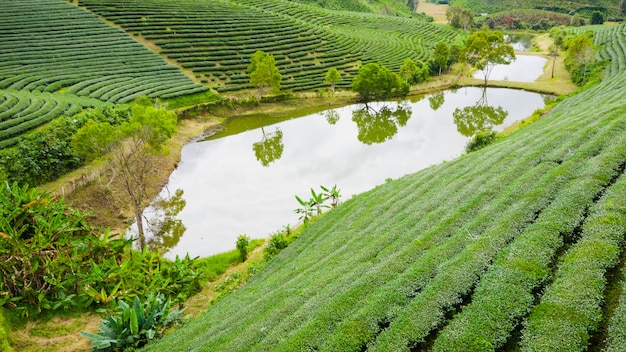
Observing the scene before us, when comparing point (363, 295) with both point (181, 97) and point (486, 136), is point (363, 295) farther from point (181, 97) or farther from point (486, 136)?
point (181, 97)

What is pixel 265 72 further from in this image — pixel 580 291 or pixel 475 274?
pixel 580 291

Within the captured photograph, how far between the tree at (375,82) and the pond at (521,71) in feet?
77.1

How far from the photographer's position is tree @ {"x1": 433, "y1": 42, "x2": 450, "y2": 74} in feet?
198

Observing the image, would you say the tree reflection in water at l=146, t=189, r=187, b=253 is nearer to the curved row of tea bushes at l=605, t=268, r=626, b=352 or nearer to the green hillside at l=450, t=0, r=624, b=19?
the curved row of tea bushes at l=605, t=268, r=626, b=352

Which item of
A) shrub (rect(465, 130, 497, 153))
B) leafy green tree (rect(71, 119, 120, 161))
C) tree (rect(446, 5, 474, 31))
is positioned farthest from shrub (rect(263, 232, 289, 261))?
tree (rect(446, 5, 474, 31))

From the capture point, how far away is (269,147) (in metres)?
37.6

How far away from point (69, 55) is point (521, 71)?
6941 centimetres

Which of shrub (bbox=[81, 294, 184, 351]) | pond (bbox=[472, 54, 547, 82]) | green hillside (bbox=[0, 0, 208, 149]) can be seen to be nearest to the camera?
shrub (bbox=[81, 294, 184, 351])

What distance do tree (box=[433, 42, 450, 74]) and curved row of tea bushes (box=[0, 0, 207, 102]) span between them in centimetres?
3693

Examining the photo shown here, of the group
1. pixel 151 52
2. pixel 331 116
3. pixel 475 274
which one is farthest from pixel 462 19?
pixel 475 274

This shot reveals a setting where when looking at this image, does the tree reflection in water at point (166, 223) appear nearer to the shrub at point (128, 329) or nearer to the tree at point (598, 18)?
the shrub at point (128, 329)

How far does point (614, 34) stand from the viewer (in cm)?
7031

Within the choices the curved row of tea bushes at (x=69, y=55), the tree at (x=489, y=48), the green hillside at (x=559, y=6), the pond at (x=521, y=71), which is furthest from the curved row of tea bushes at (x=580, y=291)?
the green hillside at (x=559, y=6)

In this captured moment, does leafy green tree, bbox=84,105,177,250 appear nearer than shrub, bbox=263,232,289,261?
No
